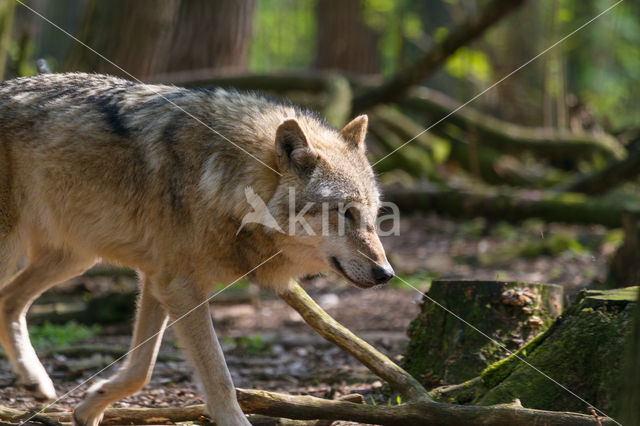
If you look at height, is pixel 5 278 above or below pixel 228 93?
below

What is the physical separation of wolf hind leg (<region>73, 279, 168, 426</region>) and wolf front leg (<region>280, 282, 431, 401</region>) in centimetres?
83

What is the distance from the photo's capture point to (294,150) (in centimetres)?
408

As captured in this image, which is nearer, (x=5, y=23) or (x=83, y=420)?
(x=83, y=420)

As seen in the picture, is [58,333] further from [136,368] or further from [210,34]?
[210,34]

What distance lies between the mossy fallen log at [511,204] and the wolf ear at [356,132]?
7.19m

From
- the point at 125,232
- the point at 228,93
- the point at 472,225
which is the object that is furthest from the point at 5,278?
the point at 472,225

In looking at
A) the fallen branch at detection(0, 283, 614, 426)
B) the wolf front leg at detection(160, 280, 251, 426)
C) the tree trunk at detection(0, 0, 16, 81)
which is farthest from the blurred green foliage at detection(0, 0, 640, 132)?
the fallen branch at detection(0, 283, 614, 426)

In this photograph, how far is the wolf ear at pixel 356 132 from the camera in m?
4.68

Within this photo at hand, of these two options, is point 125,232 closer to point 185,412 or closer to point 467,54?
point 185,412

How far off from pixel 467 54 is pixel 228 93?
11.2 m

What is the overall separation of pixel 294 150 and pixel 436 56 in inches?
286

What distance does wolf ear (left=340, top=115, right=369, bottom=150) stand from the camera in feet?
15.3

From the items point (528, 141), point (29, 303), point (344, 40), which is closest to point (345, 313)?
point (29, 303)

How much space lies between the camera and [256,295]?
8953 millimetres
